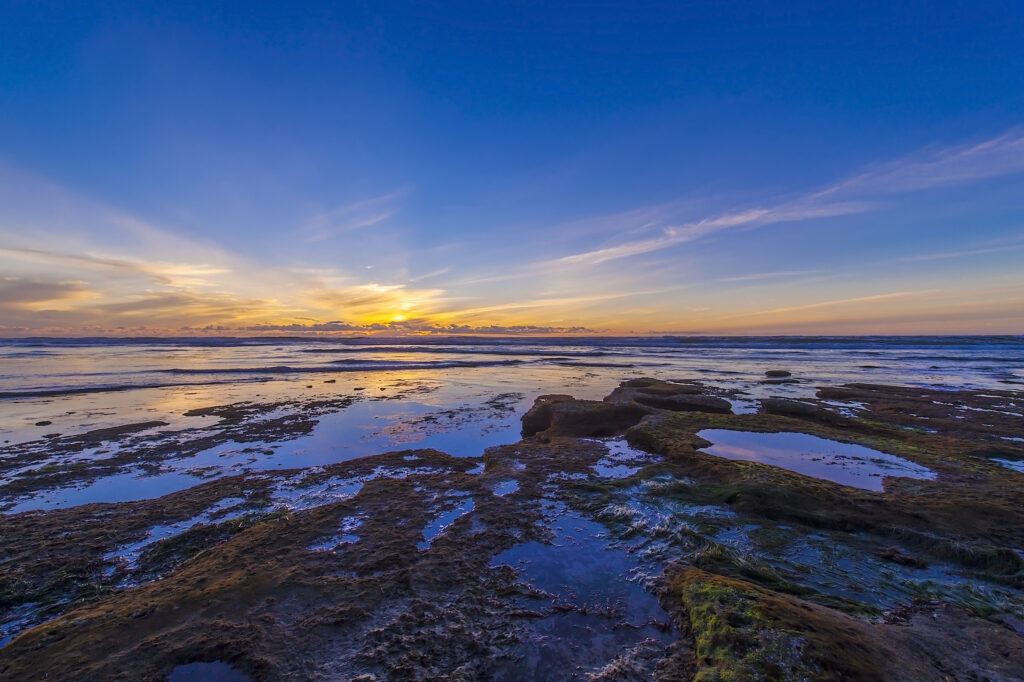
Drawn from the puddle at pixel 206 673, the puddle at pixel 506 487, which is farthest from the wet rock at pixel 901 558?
the puddle at pixel 206 673

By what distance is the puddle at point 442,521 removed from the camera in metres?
6.47

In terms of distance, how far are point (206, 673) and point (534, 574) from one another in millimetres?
3562

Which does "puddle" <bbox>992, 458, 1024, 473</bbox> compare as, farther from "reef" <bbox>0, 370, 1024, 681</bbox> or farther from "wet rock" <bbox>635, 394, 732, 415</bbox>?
"wet rock" <bbox>635, 394, 732, 415</bbox>

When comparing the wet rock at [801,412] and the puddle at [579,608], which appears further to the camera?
the wet rock at [801,412]

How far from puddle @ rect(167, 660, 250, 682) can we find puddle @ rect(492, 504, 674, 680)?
247 centimetres

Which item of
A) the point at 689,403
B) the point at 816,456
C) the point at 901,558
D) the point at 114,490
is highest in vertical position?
the point at 689,403

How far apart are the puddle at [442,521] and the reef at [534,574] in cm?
6

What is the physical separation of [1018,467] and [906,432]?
2955mm

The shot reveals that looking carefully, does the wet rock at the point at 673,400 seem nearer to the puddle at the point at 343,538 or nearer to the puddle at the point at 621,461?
the puddle at the point at 621,461

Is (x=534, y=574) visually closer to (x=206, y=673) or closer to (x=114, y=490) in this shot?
(x=206, y=673)

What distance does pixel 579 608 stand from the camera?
488cm

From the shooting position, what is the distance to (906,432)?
501 inches

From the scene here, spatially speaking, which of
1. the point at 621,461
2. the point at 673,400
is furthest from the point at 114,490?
the point at 673,400

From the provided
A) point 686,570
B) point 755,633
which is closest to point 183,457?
point 686,570
